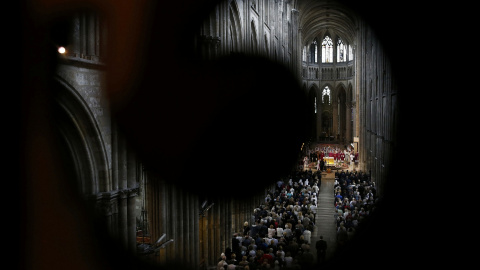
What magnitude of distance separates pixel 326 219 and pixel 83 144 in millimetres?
11461

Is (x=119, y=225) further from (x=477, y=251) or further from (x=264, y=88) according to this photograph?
(x=477, y=251)

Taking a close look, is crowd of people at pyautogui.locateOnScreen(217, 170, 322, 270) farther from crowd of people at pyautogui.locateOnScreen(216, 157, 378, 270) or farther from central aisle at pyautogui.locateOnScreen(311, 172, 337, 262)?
central aisle at pyautogui.locateOnScreen(311, 172, 337, 262)

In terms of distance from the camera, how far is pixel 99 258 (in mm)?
5438

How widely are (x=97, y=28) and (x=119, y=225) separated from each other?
3.59 meters

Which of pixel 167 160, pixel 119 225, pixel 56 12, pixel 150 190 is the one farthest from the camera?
pixel 150 190

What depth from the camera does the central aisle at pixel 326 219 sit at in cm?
1249

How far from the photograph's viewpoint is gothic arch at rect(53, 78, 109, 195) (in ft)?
22.5

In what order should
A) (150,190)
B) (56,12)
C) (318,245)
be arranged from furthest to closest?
1. (150,190)
2. (318,245)
3. (56,12)

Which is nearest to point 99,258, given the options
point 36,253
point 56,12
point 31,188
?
point 36,253

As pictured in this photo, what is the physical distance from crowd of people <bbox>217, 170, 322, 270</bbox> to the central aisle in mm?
432

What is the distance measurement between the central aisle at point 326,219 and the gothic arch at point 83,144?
16.6 ft

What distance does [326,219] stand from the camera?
16.4 m

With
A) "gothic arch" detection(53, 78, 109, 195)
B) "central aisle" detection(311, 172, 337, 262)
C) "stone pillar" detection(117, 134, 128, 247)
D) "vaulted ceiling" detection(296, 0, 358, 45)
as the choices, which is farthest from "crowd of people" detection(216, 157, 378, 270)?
"vaulted ceiling" detection(296, 0, 358, 45)

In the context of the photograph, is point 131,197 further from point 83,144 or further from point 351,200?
point 351,200
